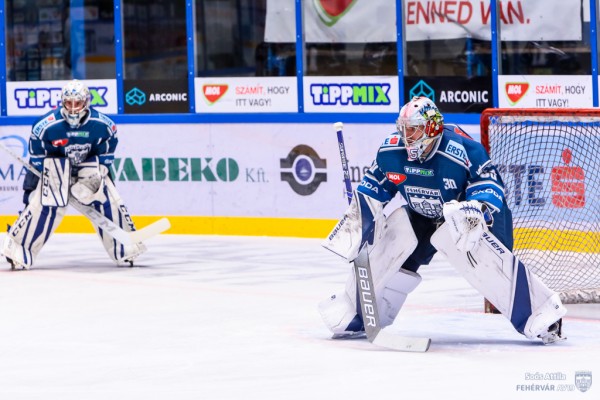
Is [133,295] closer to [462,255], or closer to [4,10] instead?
[462,255]

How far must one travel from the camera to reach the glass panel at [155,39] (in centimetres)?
1235

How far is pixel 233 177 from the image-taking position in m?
11.9

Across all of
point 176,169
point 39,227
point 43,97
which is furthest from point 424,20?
point 43,97

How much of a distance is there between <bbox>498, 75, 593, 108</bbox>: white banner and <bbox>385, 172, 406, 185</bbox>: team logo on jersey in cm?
402

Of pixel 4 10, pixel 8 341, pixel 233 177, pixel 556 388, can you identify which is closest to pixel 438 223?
pixel 556 388

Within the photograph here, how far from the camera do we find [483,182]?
663 cm

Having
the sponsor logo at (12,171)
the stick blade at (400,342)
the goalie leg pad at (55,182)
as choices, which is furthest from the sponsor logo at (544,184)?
the sponsor logo at (12,171)

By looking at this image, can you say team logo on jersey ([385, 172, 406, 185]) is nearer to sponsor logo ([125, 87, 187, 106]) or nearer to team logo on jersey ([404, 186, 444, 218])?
team logo on jersey ([404, 186, 444, 218])

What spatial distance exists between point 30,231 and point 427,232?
4.06 m

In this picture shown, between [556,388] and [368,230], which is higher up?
[368,230]

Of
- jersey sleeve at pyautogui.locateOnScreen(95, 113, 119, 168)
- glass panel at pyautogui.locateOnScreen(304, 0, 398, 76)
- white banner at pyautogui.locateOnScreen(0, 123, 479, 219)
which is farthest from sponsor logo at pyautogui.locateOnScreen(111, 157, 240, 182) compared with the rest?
jersey sleeve at pyautogui.locateOnScreen(95, 113, 119, 168)

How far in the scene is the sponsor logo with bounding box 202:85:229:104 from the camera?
1209 centimetres

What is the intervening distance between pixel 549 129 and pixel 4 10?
6.20 m

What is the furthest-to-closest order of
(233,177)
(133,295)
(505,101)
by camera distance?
1. (233,177)
2. (505,101)
3. (133,295)
